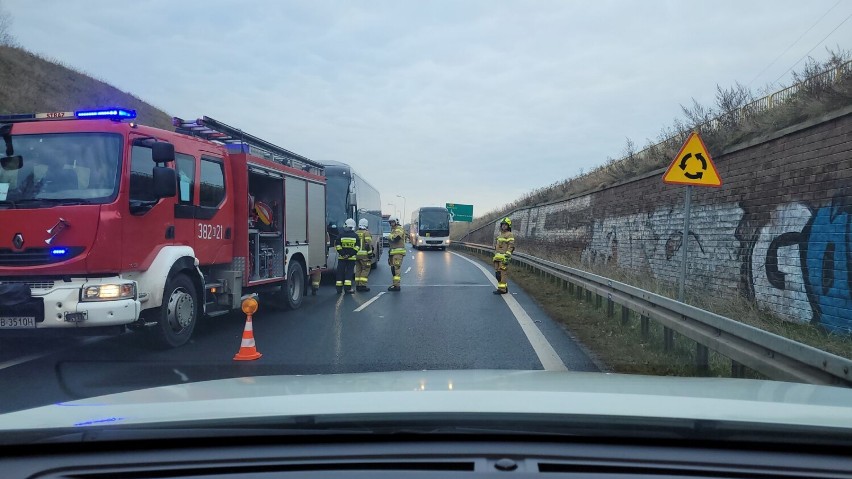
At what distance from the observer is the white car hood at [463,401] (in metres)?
2.46

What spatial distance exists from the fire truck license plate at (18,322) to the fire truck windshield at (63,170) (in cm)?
123

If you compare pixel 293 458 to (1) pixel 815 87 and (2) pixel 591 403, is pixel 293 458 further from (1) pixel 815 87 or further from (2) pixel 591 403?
(1) pixel 815 87

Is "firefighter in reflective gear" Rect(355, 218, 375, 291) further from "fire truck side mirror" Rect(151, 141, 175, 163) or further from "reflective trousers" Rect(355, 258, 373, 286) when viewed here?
"fire truck side mirror" Rect(151, 141, 175, 163)

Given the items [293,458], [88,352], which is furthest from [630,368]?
[88,352]

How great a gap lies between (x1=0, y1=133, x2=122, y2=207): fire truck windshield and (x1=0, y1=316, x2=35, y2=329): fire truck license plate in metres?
1.23

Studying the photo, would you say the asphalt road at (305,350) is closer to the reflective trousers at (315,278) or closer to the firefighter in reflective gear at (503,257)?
the reflective trousers at (315,278)

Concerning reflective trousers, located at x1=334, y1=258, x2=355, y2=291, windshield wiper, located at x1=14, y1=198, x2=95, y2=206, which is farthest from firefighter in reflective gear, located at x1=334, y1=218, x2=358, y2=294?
windshield wiper, located at x1=14, y1=198, x2=95, y2=206

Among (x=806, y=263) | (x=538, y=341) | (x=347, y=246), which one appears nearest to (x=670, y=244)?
(x=806, y=263)

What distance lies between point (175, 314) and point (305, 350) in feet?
5.59

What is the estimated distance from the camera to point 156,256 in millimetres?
7738

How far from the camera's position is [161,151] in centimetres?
755

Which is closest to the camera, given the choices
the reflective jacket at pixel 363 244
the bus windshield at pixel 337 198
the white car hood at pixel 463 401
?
the white car hood at pixel 463 401

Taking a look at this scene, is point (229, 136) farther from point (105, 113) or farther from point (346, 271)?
point (346, 271)

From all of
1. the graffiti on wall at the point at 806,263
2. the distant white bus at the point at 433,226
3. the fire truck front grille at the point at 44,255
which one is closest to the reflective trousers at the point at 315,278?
the fire truck front grille at the point at 44,255
